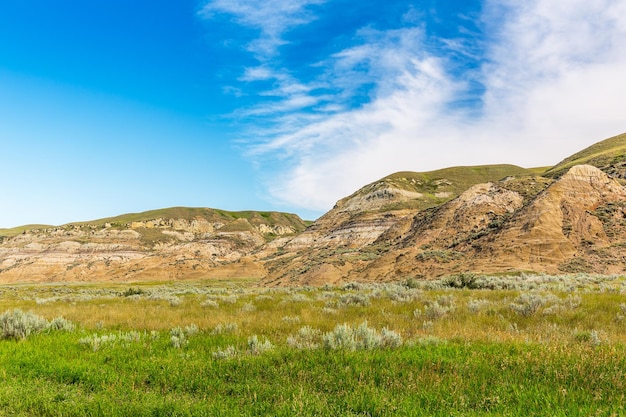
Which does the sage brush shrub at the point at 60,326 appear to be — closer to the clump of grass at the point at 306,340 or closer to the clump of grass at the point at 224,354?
the clump of grass at the point at 224,354

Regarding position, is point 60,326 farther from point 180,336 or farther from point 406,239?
point 406,239

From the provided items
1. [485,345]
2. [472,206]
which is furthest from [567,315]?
[472,206]

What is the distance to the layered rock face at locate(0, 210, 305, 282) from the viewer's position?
9731 cm

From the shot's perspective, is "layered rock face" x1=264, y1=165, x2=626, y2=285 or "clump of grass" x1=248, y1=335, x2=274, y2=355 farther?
"layered rock face" x1=264, y1=165, x2=626, y2=285

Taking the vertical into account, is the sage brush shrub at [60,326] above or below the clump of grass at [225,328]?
above

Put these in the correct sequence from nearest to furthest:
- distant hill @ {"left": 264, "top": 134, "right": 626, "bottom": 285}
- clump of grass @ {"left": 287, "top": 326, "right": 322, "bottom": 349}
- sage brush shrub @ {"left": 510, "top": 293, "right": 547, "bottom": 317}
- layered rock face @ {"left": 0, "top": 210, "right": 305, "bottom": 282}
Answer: clump of grass @ {"left": 287, "top": 326, "right": 322, "bottom": 349} < sage brush shrub @ {"left": 510, "top": 293, "right": 547, "bottom": 317} < distant hill @ {"left": 264, "top": 134, "right": 626, "bottom": 285} < layered rock face @ {"left": 0, "top": 210, "right": 305, "bottom": 282}

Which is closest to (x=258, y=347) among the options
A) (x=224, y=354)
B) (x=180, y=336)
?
(x=224, y=354)

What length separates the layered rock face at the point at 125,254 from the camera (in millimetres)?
97312

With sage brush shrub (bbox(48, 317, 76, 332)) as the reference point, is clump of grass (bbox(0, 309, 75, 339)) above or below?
above

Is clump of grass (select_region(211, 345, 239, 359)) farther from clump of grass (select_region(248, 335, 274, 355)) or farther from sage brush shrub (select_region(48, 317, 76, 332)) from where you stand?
sage brush shrub (select_region(48, 317, 76, 332))

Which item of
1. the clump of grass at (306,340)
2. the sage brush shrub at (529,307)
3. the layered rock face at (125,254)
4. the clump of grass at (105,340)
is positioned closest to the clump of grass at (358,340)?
the clump of grass at (306,340)

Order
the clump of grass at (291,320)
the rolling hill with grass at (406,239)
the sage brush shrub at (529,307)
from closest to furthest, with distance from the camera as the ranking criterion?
the sage brush shrub at (529,307) < the clump of grass at (291,320) < the rolling hill with grass at (406,239)

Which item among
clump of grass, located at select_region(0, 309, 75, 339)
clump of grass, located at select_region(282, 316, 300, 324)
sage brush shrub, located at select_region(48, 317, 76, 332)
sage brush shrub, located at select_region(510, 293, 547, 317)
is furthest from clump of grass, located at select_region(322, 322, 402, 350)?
clump of grass, located at select_region(0, 309, 75, 339)

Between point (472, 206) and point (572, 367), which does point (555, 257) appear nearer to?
point (472, 206)
